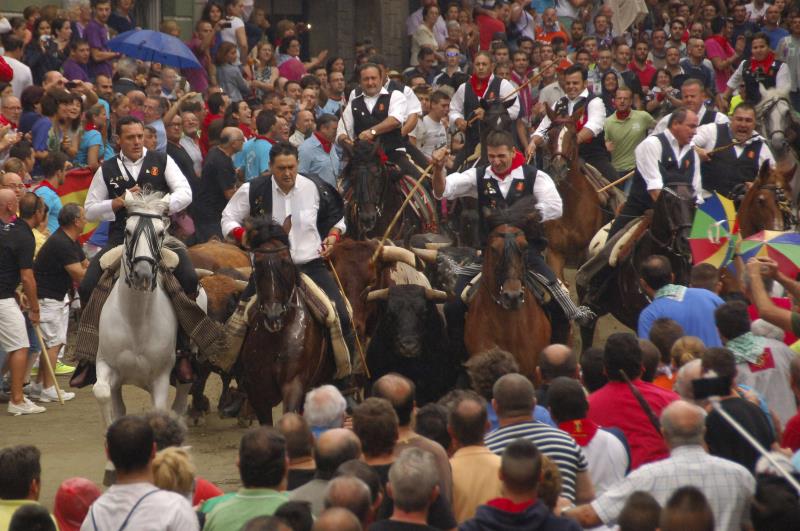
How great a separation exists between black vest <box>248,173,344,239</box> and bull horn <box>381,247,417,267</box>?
673 mm

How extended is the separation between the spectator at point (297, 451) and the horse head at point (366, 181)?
327 inches

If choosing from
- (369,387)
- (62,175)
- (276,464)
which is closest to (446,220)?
(62,175)

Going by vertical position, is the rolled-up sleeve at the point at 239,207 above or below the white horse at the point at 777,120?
above

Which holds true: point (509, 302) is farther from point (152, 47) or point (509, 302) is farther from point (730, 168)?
point (152, 47)

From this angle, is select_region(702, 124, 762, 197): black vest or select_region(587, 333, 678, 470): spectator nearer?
select_region(587, 333, 678, 470): spectator

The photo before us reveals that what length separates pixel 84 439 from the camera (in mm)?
13219

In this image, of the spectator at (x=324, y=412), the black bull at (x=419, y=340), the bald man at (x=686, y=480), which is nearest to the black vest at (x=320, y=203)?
the black bull at (x=419, y=340)

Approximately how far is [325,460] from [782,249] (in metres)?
3.96

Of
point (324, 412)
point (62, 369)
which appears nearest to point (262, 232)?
point (324, 412)

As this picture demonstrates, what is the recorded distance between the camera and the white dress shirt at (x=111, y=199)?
1194 cm

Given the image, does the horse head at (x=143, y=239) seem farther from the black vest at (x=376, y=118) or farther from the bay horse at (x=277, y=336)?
the black vest at (x=376, y=118)

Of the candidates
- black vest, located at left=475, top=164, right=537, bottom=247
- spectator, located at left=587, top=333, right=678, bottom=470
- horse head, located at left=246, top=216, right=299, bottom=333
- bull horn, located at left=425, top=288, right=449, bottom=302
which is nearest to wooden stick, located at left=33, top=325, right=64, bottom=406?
horse head, located at left=246, top=216, right=299, bottom=333

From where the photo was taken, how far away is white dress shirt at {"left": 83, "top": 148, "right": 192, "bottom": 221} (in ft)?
39.2

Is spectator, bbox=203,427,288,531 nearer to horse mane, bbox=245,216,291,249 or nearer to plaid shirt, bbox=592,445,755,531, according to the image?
plaid shirt, bbox=592,445,755,531
